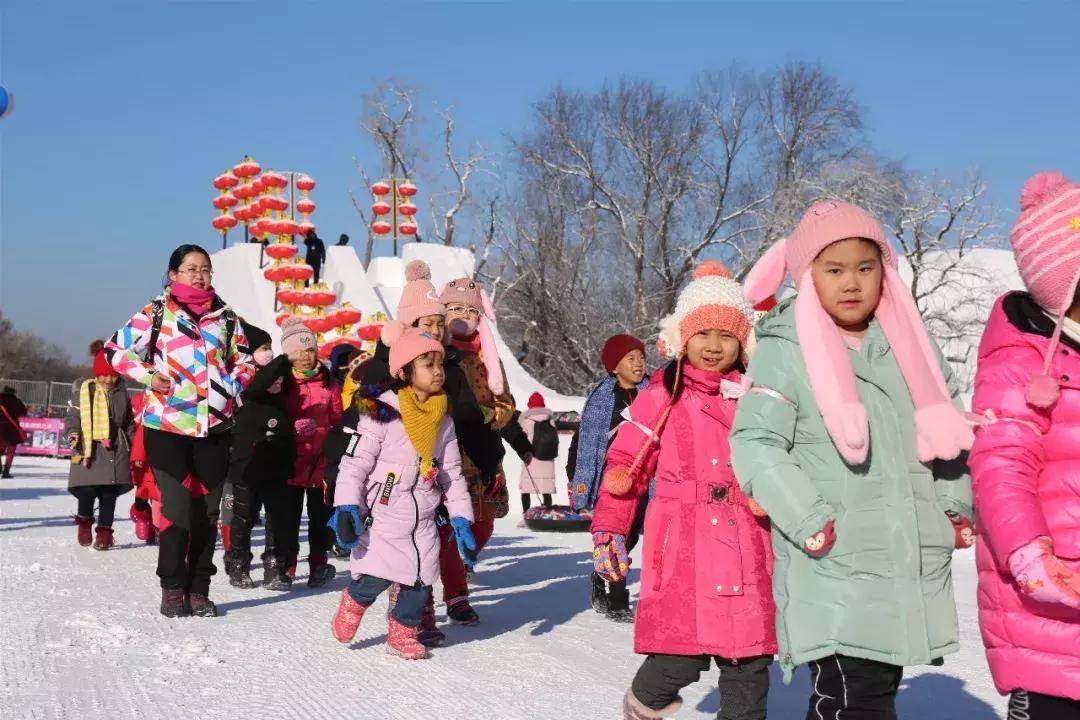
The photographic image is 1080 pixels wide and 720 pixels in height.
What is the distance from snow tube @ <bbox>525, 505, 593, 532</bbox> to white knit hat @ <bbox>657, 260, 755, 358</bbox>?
999 cm

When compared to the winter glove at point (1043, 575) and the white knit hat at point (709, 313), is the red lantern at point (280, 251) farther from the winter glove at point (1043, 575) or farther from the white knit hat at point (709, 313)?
the winter glove at point (1043, 575)

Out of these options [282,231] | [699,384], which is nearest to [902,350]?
[699,384]

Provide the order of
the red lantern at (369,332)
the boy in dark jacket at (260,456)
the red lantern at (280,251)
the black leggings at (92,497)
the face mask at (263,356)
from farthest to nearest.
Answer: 1. the red lantern at (280,251)
2. the red lantern at (369,332)
3. the black leggings at (92,497)
4. the face mask at (263,356)
5. the boy in dark jacket at (260,456)

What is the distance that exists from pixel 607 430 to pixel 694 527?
3107 mm

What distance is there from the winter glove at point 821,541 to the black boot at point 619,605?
13.3 feet

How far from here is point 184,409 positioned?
22.0 ft

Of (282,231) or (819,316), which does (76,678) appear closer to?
(819,316)

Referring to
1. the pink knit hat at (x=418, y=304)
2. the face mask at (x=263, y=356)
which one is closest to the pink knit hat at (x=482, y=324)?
the pink knit hat at (x=418, y=304)

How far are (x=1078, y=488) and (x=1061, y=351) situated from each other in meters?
0.36

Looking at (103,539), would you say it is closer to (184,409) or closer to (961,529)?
(184,409)

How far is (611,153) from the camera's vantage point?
37.1 m

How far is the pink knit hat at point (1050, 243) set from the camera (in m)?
3.16

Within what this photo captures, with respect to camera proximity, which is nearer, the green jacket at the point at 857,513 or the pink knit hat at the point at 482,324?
the green jacket at the point at 857,513

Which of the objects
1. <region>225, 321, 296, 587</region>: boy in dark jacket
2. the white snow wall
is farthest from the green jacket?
the white snow wall
